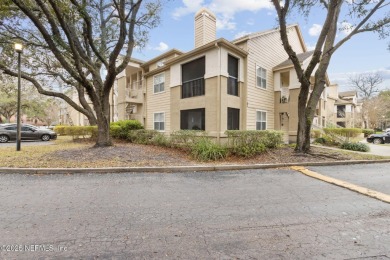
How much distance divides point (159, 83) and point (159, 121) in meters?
3.07

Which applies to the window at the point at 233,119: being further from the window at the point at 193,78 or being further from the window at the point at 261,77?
the window at the point at 261,77

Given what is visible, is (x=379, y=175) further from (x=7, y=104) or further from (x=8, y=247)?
(x=7, y=104)

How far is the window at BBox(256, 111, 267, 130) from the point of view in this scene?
47.4ft

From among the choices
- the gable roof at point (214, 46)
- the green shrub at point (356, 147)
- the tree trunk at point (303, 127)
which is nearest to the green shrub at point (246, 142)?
the tree trunk at point (303, 127)

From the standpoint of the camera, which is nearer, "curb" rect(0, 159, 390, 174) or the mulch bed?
"curb" rect(0, 159, 390, 174)

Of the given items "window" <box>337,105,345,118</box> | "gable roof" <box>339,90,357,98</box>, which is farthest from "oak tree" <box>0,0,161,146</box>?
"gable roof" <box>339,90,357,98</box>

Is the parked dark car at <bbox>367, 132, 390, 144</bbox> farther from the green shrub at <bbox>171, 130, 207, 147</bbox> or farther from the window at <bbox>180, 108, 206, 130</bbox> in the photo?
the green shrub at <bbox>171, 130, 207, 147</bbox>

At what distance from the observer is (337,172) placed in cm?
752

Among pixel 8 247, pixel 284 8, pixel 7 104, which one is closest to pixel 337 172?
pixel 284 8

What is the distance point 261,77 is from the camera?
1470 cm

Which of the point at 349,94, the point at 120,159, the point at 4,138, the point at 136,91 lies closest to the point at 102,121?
the point at 120,159

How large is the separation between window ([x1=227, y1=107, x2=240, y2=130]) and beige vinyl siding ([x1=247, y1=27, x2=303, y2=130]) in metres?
0.77

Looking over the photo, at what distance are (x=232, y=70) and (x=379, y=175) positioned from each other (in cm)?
877

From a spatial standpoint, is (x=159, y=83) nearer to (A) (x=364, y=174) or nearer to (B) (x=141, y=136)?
(B) (x=141, y=136)
